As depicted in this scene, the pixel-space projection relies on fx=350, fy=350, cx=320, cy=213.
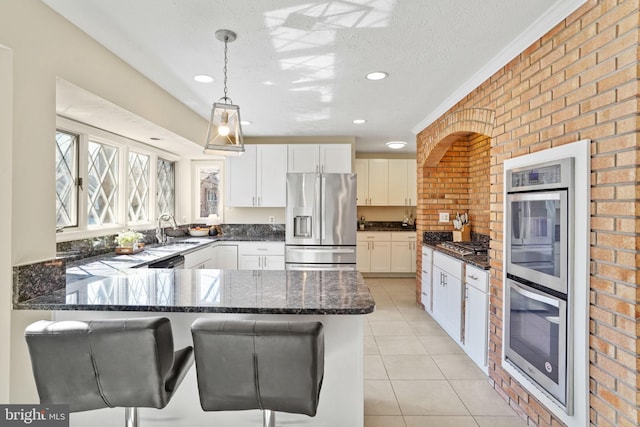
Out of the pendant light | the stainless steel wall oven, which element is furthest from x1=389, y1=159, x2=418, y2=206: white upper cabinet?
the pendant light

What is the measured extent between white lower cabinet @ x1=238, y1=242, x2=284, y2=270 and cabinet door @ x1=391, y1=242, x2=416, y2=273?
2.48 m

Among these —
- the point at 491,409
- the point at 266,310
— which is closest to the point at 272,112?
the point at 266,310

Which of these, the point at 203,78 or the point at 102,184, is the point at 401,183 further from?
the point at 102,184

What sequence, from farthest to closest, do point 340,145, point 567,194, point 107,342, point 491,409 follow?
point 340,145, point 491,409, point 567,194, point 107,342

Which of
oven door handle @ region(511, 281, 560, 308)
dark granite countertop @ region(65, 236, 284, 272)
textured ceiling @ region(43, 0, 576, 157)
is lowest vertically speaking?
oven door handle @ region(511, 281, 560, 308)

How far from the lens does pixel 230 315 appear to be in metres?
1.77

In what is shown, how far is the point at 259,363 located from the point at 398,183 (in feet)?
19.0

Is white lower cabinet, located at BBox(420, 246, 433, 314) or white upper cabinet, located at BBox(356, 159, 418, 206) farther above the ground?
white upper cabinet, located at BBox(356, 159, 418, 206)

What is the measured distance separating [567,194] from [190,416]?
7.33 feet

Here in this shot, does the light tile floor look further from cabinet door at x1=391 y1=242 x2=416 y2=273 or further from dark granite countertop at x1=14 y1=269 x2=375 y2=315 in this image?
cabinet door at x1=391 y1=242 x2=416 y2=273

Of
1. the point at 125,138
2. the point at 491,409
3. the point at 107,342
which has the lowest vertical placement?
the point at 491,409

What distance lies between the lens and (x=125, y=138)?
3.75 metres

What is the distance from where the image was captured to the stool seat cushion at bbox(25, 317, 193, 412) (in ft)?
4.09

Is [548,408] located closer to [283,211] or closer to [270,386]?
[270,386]
